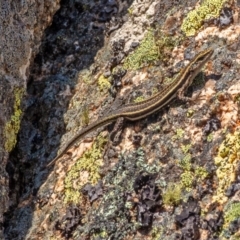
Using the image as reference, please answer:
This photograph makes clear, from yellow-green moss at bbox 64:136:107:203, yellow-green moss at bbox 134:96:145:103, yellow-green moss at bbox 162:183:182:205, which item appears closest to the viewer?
yellow-green moss at bbox 162:183:182:205

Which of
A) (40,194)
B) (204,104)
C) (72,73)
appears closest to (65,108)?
(72,73)

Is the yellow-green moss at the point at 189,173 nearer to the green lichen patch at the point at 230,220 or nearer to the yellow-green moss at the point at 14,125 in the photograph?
the green lichen patch at the point at 230,220

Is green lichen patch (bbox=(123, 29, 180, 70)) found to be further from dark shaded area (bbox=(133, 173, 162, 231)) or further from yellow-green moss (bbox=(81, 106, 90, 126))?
dark shaded area (bbox=(133, 173, 162, 231))

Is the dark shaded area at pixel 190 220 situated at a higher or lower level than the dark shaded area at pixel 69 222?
lower

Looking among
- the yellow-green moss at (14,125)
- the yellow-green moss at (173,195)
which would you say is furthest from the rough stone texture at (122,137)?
the yellow-green moss at (14,125)

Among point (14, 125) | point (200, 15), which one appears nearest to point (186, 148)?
point (200, 15)

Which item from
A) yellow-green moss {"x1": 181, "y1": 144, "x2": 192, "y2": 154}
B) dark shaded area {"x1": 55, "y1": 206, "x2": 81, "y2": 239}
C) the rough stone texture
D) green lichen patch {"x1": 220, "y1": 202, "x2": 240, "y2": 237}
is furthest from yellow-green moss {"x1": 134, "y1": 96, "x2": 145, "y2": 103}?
green lichen patch {"x1": 220, "y1": 202, "x2": 240, "y2": 237}
